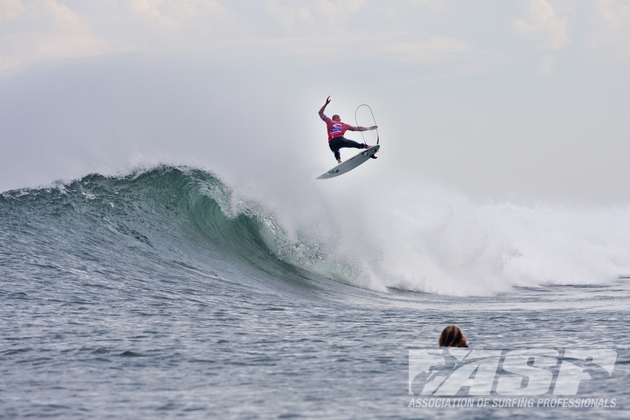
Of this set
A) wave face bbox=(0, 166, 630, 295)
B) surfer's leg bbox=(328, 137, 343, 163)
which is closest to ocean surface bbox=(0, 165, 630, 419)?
wave face bbox=(0, 166, 630, 295)

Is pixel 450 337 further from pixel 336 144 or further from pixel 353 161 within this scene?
pixel 353 161

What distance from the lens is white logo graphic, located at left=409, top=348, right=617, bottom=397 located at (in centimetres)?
652

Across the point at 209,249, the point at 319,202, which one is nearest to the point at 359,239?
the point at 319,202

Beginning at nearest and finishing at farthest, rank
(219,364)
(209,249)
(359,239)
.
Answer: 1. (219,364)
2. (209,249)
3. (359,239)

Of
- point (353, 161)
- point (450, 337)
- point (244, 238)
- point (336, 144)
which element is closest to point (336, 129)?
point (336, 144)

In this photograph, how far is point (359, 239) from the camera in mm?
18531

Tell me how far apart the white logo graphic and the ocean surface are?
14 centimetres

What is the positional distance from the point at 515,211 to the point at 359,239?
20.0 meters

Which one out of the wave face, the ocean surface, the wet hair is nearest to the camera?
the ocean surface

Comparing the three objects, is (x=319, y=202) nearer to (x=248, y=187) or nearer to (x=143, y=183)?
(x=248, y=187)

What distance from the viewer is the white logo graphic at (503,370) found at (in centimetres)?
652

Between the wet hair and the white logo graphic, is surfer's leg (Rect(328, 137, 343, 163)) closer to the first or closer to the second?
the white logo graphic

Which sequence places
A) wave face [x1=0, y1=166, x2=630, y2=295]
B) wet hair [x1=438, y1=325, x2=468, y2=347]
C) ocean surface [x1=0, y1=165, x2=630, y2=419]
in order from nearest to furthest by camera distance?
ocean surface [x1=0, y1=165, x2=630, y2=419]
wet hair [x1=438, y1=325, x2=468, y2=347]
wave face [x1=0, y1=166, x2=630, y2=295]

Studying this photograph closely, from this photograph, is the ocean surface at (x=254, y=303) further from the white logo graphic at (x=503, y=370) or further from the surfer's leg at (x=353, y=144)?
the surfer's leg at (x=353, y=144)
